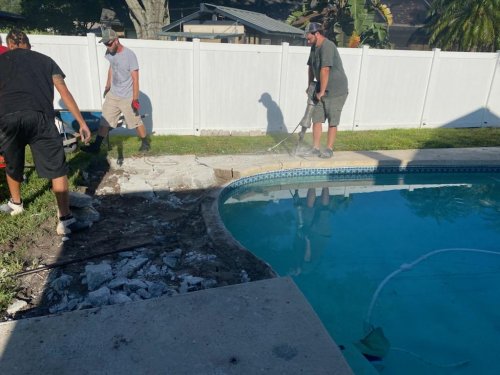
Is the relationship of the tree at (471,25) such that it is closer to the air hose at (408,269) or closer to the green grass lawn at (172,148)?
the green grass lawn at (172,148)

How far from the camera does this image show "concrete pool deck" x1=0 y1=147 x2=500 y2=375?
2119 mm

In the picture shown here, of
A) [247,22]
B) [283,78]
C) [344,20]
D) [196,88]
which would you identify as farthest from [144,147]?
[344,20]

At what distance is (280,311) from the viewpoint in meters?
2.57

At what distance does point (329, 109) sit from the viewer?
626 cm

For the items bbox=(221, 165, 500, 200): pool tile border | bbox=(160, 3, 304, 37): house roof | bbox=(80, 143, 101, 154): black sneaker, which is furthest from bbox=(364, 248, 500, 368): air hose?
bbox=(160, 3, 304, 37): house roof

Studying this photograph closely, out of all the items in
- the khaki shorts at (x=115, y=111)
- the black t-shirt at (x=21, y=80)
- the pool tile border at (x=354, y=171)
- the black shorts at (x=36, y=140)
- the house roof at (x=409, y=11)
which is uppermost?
the house roof at (x=409, y=11)

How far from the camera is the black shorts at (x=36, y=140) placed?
131 inches

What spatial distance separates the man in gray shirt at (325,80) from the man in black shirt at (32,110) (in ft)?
12.1

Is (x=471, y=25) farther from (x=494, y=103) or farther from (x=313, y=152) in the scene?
(x=313, y=152)

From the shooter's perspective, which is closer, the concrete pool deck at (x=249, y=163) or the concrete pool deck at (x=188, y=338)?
the concrete pool deck at (x=188, y=338)

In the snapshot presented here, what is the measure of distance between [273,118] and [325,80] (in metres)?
2.66

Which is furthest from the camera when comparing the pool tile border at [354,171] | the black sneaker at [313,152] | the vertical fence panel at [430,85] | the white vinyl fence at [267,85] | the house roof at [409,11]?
the house roof at [409,11]

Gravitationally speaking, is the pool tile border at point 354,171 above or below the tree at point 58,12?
below

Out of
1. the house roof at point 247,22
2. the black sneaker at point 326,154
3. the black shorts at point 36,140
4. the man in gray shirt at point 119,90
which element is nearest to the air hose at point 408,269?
the black sneaker at point 326,154
